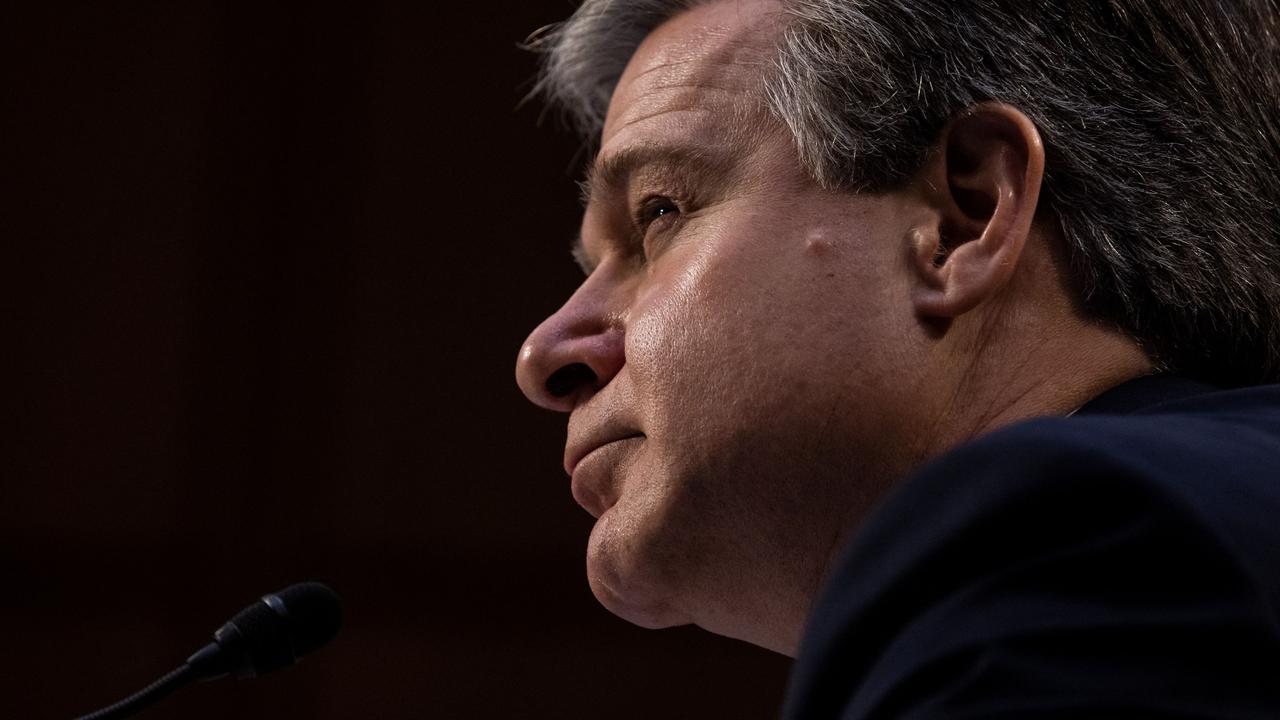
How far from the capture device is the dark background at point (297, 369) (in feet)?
7.45

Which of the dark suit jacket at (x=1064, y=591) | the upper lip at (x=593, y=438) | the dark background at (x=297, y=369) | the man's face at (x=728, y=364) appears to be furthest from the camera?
the dark background at (x=297, y=369)

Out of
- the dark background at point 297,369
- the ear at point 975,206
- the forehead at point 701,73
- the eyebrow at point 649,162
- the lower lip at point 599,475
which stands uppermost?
the forehead at point 701,73

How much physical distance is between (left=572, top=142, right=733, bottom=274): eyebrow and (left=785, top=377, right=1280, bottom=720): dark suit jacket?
548 millimetres

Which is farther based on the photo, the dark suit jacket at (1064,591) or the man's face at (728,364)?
the man's face at (728,364)

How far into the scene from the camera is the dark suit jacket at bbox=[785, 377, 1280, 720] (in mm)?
591

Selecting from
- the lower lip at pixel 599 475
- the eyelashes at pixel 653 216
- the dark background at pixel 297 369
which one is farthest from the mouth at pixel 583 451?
the dark background at pixel 297 369

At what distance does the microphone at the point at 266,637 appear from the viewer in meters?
1.19

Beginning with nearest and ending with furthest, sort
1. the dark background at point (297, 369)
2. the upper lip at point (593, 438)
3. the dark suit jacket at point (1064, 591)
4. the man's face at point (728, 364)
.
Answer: the dark suit jacket at point (1064, 591) → the man's face at point (728, 364) → the upper lip at point (593, 438) → the dark background at point (297, 369)

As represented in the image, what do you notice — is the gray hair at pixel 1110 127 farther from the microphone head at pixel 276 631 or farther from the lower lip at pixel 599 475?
the microphone head at pixel 276 631

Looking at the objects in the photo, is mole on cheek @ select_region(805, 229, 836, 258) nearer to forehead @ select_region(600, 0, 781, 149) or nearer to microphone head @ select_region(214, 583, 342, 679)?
forehead @ select_region(600, 0, 781, 149)

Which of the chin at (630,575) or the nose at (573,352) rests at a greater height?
the nose at (573,352)

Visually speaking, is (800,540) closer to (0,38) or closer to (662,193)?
(662,193)

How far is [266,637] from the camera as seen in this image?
3.99ft

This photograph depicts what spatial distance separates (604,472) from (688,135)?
312 millimetres
